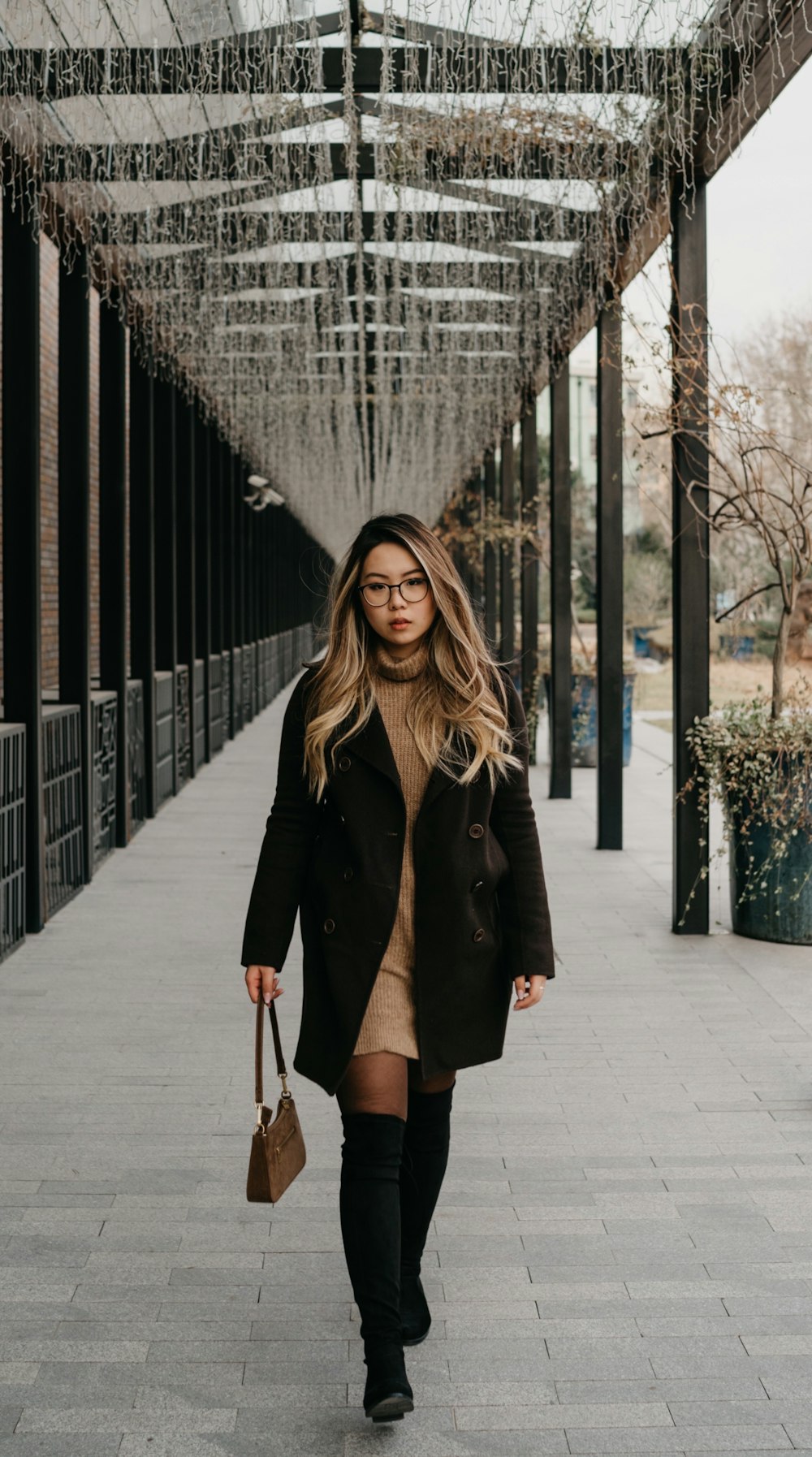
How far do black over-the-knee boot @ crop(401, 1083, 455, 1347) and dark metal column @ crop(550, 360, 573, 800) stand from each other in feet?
26.9

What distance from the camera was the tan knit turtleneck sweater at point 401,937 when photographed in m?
2.50

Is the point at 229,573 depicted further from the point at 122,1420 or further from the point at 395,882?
the point at 122,1420

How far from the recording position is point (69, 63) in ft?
16.4

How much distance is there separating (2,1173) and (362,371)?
8987 millimetres

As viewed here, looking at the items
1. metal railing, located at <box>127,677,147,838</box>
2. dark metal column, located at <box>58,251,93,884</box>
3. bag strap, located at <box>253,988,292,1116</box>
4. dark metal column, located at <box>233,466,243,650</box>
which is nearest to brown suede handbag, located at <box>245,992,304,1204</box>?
bag strap, located at <box>253,988,292,1116</box>

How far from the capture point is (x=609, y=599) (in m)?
8.70

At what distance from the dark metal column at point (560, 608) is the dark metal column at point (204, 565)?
3739mm

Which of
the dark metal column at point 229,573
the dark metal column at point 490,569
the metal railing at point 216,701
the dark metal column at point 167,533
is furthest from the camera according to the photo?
the dark metal column at point 490,569

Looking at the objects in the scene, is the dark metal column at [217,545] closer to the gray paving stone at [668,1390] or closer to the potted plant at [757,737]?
the potted plant at [757,737]

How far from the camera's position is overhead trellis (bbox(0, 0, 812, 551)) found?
15.8 feet

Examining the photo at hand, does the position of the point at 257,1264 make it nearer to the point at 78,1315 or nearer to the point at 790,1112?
the point at 78,1315

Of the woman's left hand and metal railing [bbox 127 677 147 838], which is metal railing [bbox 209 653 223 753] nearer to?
metal railing [bbox 127 677 147 838]

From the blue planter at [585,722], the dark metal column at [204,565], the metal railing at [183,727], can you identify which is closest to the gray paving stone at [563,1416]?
the metal railing at [183,727]

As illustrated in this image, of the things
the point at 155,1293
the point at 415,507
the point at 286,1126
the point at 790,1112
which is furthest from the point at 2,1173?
the point at 415,507
